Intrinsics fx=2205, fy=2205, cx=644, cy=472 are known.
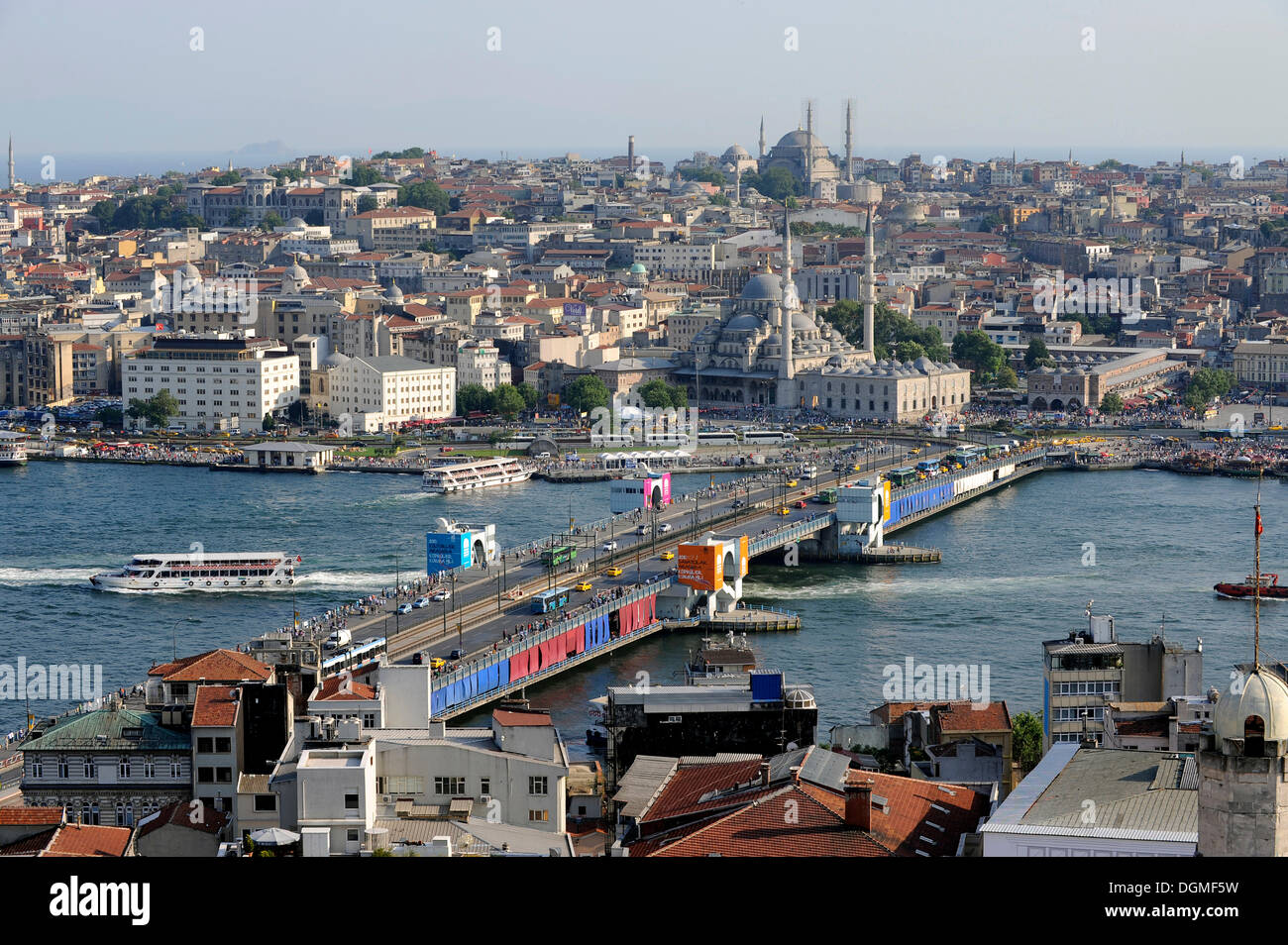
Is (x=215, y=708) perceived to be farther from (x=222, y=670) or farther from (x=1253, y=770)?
(x=1253, y=770)

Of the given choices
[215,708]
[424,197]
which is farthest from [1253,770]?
[424,197]

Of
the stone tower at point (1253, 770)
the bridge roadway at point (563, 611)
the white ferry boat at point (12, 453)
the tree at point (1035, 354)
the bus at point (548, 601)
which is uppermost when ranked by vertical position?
the stone tower at point (1253, 770)

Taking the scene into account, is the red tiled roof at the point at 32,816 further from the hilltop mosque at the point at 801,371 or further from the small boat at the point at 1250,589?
the hilltop mosque at the point at 801,371

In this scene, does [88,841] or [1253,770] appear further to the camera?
[88,841]

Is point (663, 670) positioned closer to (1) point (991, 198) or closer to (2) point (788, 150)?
(1) point (991, 198)

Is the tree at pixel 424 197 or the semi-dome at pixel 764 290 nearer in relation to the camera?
the semi-dome at pixel 764 290

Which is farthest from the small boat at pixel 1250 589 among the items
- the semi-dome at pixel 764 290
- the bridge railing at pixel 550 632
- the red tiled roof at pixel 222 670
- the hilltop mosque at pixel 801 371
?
the semi-dome at pixel 764 290
